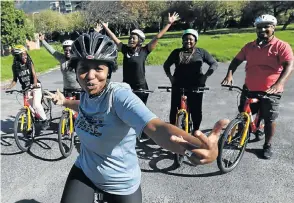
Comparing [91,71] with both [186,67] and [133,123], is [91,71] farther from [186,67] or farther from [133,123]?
[186,67]

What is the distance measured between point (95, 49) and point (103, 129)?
22.9 inches

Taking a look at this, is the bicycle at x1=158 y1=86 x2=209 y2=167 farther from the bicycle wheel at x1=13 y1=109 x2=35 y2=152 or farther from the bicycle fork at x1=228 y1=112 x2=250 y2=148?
the bicycle wheel at x1=13 y1=109 x2=35 y2=152

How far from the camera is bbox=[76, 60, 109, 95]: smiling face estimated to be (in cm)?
233

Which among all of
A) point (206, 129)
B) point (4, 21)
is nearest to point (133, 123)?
point (206, 129)

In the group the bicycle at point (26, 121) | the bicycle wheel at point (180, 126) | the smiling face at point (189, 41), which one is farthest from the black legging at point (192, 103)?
the bicycle at point (26, 121)

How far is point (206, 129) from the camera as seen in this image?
7.09 meters

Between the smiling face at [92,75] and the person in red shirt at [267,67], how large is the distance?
10.6ft

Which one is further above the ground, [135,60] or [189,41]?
[189,41]

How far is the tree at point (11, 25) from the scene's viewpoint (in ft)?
81.4

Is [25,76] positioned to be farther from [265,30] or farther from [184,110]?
[265,30]

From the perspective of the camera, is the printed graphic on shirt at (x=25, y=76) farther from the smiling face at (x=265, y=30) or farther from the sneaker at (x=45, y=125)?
the smiling face at (x=265, y=30)

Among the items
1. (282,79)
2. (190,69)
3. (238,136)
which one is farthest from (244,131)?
(190,69)

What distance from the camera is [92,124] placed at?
2373mm

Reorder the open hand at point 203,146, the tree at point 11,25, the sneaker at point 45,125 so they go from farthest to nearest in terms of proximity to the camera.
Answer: the tree at point 11,25, the sneaker at point 45,125, the open hand at point 203,146
